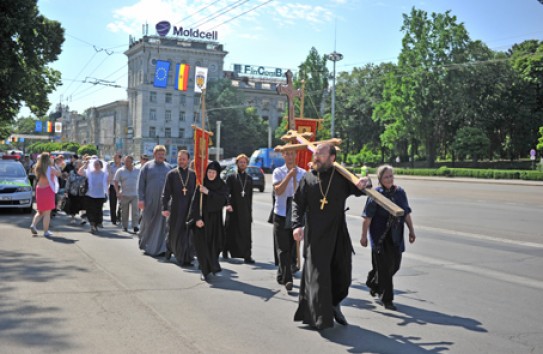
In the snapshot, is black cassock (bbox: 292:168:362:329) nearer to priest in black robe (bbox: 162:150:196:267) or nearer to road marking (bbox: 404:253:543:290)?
road marking (bbox: 404:253:543:290)

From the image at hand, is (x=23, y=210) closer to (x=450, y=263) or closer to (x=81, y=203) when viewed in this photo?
(x=81, y=203)

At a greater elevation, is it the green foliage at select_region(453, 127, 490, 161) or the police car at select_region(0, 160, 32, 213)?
the green foliage at select_region(453, 127, 490, 161)

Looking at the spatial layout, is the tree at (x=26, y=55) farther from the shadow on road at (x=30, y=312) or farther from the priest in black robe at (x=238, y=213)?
the shadow on road at (x=30, y=312)

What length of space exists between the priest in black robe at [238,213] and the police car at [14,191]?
30.2 feet

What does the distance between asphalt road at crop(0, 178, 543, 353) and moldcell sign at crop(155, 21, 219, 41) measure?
7760cm

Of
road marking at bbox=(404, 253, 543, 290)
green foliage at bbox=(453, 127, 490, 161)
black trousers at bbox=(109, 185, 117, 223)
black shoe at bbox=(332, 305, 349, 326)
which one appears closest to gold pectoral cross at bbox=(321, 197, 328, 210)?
black shoe at bbox=(332, 305, 349, 326)

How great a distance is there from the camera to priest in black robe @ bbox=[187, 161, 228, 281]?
28.0 feet

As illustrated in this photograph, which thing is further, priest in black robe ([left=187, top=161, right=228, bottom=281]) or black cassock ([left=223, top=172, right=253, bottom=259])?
black cassock ([left=223, top=172, right=253, bottom=259])

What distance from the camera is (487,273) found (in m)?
9.02

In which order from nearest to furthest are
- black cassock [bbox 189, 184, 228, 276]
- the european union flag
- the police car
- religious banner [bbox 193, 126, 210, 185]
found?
black cassock [bbox 189, 184, 228, 276] < religious banner [bbox 193, 126, 210, 185] < the police car < the european union flag

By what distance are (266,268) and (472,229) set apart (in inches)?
298

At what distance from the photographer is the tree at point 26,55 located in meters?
22.6

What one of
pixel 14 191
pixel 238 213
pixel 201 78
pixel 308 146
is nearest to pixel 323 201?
pixel 308 146

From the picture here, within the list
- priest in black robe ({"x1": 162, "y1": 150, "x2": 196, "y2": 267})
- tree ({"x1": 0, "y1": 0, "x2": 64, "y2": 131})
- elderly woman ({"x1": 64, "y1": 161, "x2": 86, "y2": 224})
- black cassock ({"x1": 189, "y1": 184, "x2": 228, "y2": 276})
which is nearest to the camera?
black cassock ({"x1": 189, "y1": 184, "x2": 228, "y2": 276})
